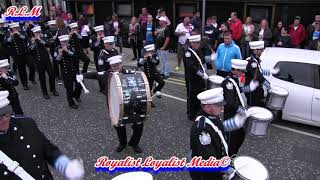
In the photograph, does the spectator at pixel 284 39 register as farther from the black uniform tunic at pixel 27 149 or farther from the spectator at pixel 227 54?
the black uniform tunic at pixel 27 149

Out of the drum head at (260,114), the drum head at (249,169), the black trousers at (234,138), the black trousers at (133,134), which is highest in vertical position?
the drum head at (260,114)

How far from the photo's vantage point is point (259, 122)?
5016mm

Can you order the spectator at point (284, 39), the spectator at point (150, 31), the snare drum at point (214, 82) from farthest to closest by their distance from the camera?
the spectator at point (150, 31) < the spectator at point (284, 39) < the snare drum at point (214, 82)

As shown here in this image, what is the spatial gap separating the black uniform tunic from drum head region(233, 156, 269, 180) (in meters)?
2.11

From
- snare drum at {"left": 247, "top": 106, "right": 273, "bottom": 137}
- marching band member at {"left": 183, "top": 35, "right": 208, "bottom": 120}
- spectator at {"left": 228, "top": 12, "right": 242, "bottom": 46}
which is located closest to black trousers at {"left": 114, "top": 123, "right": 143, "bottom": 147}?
marching band member at {"left": 183, "top": 35, "right": 208, "bottom": 120}

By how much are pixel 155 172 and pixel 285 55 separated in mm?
3979

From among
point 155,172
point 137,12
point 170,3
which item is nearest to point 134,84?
point 155,172

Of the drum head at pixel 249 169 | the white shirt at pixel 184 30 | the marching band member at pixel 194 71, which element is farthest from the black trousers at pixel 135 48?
the drum head at pixel 249 169

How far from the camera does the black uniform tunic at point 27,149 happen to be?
10.8 ft

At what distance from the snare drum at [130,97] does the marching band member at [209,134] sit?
177cm

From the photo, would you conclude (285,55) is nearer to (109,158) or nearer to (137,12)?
(109,158)

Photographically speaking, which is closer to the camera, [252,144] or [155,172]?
[155,172]

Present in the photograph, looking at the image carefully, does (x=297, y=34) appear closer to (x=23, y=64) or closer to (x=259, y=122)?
(x=259, y=122)

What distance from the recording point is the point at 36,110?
8.90m
